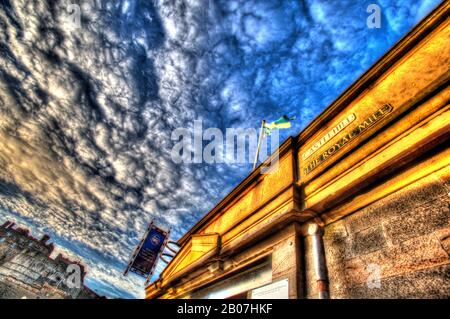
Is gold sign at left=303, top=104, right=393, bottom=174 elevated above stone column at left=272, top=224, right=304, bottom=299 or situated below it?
above

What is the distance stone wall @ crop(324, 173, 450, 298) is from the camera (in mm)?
2457

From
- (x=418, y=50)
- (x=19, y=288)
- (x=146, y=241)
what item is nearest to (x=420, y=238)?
(x=418, y=50)

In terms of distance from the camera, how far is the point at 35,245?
4300 cm

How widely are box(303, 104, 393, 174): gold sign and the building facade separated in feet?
0.07

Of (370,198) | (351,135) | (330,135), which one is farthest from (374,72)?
(370,198)

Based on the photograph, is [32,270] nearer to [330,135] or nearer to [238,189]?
[238,189]

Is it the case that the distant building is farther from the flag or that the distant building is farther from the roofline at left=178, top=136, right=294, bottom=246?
the flag

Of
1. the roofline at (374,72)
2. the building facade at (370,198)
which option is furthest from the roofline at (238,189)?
the building facade at (370,198)

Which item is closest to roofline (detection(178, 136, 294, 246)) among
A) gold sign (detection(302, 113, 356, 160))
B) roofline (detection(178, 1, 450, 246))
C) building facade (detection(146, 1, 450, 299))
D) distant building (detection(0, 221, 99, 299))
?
roofline (detection(178, 1, 450, 246))

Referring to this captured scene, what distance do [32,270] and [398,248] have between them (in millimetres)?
58786

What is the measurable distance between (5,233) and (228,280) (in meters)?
52.3

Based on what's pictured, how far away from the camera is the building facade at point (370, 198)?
107 inches

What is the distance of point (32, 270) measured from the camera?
4209 centimetres
